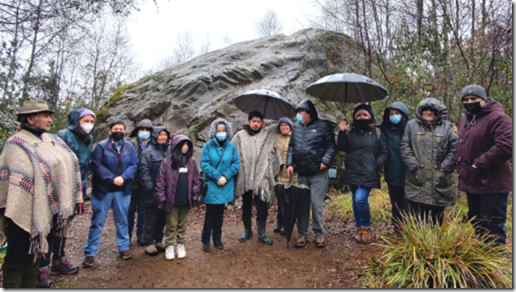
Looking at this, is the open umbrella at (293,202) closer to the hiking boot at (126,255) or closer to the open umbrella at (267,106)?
the open umbrella at (267,106)

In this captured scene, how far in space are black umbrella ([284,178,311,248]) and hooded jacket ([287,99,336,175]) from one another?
0.29 meters

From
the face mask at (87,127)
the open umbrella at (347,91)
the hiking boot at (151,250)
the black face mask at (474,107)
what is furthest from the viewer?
the open umbrella at (347,91)

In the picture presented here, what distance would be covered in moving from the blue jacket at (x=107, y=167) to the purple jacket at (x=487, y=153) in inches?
166

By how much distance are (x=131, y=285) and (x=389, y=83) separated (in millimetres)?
6633

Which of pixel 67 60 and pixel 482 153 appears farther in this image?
pixel 67 60

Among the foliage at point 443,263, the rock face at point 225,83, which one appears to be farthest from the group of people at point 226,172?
the rock face at point 225,83

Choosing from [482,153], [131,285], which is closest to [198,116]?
[131,285]

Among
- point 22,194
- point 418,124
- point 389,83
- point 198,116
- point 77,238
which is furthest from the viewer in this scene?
point 198,116

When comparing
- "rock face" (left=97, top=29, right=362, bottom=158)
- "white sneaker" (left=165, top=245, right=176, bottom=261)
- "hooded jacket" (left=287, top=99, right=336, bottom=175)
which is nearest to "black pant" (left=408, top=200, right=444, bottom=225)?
"hooded jacket" (left=287, top=99, right=336, bottom=175)

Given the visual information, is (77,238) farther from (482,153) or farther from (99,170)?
(482,153)

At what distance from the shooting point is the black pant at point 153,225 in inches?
176

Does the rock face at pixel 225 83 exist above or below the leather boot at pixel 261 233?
above

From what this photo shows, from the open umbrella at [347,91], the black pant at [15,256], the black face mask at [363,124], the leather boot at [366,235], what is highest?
the open umbrella at [347,91]

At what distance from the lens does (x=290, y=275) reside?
3.85m
